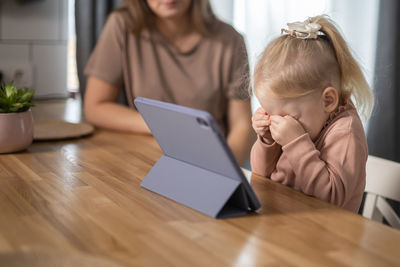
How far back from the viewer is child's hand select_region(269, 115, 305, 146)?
3.47 feet

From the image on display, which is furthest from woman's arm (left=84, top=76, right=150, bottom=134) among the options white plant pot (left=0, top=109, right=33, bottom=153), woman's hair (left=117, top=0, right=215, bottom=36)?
white plant pot (left=0, top=109, right=33, bottom=153)

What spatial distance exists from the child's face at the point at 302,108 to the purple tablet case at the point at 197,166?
0.21 m

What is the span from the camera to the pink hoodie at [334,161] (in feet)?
3.41

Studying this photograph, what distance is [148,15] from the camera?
6.39ft

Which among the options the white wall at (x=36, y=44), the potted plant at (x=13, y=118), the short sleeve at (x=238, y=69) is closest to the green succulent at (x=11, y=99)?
the potted plant at (x=13, y=118)

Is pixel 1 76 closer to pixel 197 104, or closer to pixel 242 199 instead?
pixel 197 104

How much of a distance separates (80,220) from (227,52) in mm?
1217

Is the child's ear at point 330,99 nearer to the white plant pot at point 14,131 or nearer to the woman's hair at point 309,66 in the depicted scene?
the woman's hair at point 309,66

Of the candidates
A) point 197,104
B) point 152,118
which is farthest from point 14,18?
point 152,118

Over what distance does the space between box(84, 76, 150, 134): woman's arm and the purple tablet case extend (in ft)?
1.98

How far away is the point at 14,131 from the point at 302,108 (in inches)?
25.3

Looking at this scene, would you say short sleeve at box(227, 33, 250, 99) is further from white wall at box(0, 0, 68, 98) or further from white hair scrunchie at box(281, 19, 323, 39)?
white wall at box(0, 0, 68, 98)

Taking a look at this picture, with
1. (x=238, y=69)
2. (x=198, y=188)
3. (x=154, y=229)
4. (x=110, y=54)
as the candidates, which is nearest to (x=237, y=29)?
(x=238, y=69)

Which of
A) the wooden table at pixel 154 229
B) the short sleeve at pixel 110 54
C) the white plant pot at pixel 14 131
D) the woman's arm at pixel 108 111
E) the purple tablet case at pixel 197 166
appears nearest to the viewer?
the wooden table at pixel 154 229
